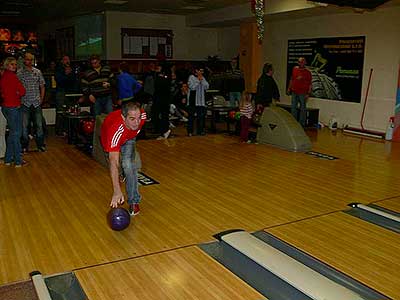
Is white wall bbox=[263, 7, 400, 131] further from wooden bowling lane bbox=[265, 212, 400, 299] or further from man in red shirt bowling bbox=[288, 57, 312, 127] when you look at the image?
wooden bowling lane bbox=[265, 212, 400, 299]

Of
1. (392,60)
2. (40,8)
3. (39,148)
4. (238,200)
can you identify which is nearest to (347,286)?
(238,200)

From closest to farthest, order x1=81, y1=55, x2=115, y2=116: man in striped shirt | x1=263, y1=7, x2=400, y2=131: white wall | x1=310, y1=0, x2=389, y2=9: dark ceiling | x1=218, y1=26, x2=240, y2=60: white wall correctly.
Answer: x1=310, y1=0, x2=389, y2=9: dark ceiling → x1=81, y1=55, x2=115, y2=116: man in striped shirt → x1=263, y1=7, x2=400, y2=131: white wall → x1=218, y1=26, x2=240, y2=60: white wall

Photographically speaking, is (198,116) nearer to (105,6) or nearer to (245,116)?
(245,116)

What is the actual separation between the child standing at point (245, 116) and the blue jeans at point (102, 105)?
209cm

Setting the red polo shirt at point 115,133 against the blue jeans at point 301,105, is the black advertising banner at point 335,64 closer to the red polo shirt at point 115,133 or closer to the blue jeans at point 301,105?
the blue jeans at point 301,105

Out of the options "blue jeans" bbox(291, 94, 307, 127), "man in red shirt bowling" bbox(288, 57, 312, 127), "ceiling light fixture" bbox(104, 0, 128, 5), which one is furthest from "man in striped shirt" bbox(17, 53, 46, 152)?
"blue jeans" bbox(291, 94, 307, 127)

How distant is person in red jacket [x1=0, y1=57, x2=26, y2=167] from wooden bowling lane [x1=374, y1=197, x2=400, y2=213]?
13.8ft

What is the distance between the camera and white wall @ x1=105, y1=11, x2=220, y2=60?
11258 mm

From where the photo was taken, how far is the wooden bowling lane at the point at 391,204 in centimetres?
428

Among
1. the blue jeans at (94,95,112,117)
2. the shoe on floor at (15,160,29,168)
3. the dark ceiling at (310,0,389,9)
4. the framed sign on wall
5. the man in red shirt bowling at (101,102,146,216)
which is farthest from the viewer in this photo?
the framed sign on wall

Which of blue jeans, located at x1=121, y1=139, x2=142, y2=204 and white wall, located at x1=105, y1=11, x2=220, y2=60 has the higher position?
white wall, located at x1=105, y1=11, x2=220, y2=60

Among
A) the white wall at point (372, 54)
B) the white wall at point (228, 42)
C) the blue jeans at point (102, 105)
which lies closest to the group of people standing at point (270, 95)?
the white wall at point (372, 54)

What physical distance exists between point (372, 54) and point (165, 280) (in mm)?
7072

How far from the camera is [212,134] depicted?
27.3 feet
